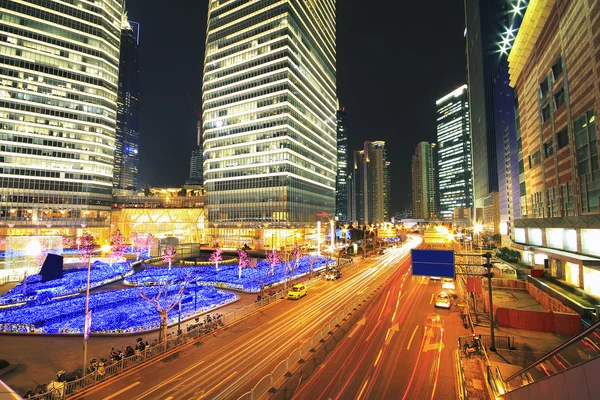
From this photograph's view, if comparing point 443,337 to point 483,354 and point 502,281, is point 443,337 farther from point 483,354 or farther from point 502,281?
point 502,281

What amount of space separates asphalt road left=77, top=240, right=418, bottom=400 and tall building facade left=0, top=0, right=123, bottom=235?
326 ft

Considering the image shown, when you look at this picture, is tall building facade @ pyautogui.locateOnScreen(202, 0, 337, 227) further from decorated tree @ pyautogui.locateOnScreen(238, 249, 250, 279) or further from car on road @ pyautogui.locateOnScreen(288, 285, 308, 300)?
car on road @ pyautogui.locateOnScreen(288, 285, 308, 300)

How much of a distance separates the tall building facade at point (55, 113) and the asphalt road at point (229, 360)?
9937 cm

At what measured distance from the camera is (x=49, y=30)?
3846 inches

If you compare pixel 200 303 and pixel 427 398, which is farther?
pixel 200 303

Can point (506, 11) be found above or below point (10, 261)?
above

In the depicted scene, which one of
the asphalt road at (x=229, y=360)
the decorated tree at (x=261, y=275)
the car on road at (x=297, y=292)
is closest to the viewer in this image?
the asphalt road at (x=229, y=360)

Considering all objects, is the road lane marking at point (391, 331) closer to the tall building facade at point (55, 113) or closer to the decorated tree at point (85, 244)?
the decorated tree at point (85, 244)

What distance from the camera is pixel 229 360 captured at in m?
21.2

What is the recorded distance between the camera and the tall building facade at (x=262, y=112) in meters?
97.9

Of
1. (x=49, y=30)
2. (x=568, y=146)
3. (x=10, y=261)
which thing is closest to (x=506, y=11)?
(x=568, y=146)

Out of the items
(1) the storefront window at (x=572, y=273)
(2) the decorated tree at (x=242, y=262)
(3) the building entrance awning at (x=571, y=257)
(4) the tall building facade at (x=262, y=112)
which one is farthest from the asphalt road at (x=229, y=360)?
(4) the tall building facade at (x=262, y=112)

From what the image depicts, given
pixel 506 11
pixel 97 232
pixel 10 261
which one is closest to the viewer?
pixel 10 261

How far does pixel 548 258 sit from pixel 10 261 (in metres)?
81.3
